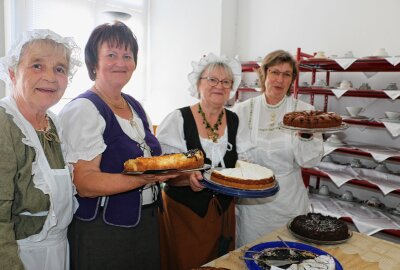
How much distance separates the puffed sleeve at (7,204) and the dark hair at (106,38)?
2.04 ft

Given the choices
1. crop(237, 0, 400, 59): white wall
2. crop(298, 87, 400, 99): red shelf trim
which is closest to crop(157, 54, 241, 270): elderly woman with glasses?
crop(298, 87, 400, 99): red shelf trim

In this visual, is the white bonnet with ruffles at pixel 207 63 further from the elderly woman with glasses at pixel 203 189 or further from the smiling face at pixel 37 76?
the smiling face at pixel 37 76

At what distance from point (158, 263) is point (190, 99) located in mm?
3815

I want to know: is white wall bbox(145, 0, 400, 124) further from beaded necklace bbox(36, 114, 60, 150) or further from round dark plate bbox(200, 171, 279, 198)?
beaded necklace bbox(36, 114, 60, 150)

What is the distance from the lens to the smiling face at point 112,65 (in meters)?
1.55

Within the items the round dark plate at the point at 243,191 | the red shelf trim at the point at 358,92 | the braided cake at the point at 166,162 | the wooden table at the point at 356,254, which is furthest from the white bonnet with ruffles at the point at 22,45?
the red shelf trim at the point at 358,92

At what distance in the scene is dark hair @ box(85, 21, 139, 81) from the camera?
1.54m

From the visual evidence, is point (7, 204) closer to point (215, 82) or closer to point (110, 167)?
point (110, 167)

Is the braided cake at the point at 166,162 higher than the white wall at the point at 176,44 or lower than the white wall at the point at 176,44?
lower

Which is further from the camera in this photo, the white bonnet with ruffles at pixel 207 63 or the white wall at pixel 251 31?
the white wall at pixel 251 31

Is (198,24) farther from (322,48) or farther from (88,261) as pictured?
(88,261)

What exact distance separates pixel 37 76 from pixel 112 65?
37cm

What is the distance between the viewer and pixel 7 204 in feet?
3.42

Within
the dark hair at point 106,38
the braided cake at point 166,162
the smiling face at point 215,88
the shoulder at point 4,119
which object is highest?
the dark hair at point 106,38
